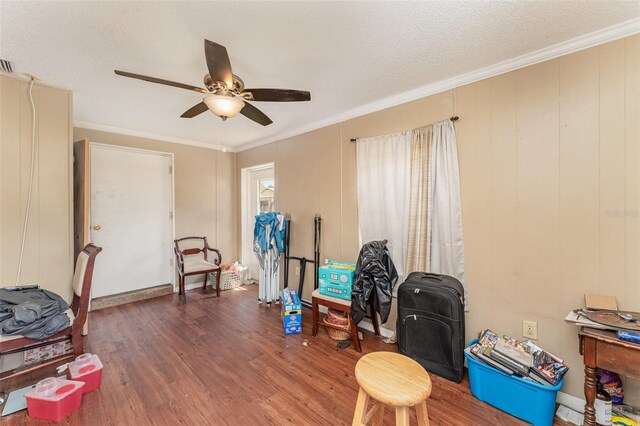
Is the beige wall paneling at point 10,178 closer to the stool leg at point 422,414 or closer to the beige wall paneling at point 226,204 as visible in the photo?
the beige wall paneling at point 226,204

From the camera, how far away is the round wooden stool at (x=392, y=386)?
3.67ft

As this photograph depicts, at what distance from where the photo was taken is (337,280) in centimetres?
258

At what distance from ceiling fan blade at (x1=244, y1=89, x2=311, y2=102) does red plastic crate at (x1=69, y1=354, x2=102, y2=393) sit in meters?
2.36

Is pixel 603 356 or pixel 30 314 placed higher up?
pixel 30 314

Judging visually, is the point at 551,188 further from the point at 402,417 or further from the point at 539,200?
the point at 402,417

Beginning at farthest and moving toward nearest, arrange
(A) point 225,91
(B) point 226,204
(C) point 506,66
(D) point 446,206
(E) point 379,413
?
(B) point 226,204 < (D) point 446,206 < (C) point 506,66 < (A) point 225,91 < (E) point 379,413

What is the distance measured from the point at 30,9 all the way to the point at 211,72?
105 cm

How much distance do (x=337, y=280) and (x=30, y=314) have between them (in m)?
2.39

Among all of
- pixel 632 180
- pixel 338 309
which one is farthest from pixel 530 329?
pixel 338 309

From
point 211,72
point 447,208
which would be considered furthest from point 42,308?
point 447,208

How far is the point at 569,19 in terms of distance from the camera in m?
1.54

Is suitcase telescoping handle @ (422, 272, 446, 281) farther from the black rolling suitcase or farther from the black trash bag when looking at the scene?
the black trash bag

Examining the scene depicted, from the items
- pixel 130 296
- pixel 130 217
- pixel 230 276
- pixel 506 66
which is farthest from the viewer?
pixel 230 276

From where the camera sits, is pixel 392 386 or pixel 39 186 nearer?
pixel 392 386
